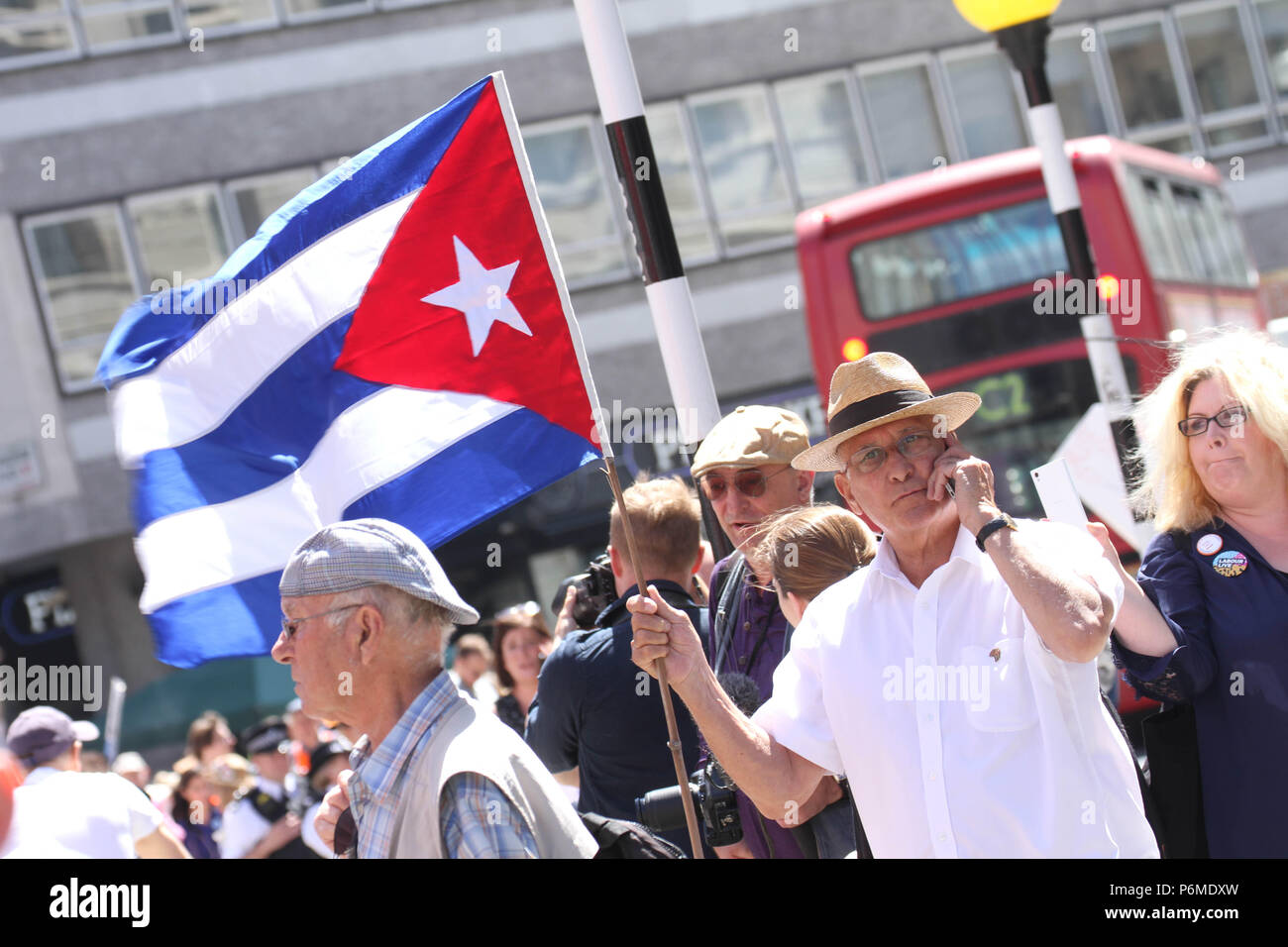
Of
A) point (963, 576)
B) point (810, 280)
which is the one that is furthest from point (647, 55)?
point (963, 576)

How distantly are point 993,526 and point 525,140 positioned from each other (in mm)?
17219

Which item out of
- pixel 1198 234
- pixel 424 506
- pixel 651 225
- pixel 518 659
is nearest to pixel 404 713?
pixel 424 506

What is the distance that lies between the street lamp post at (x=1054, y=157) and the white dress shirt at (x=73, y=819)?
4282mm

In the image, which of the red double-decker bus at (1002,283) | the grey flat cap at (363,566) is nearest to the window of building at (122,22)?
the red double-decker bus at (1002,283)

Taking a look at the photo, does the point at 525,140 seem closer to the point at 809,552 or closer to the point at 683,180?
the point at 683,180

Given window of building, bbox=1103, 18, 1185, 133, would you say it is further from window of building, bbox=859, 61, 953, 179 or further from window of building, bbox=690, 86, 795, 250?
window of building, bbox=690, 86, 795, 250

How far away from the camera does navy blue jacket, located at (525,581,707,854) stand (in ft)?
14.0

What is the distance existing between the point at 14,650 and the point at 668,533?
15.8 metres

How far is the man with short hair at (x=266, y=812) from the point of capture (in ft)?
27.4

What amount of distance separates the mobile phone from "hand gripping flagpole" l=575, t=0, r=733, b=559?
1219mm

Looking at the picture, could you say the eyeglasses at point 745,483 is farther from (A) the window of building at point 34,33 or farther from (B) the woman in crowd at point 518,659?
(A) the window of building at point 34,33

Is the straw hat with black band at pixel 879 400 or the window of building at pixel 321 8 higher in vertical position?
the window of building at pixel 321 8

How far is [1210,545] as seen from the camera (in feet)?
11.2

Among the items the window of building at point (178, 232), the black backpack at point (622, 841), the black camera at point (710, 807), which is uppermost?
the window of building at point (178, 232)
